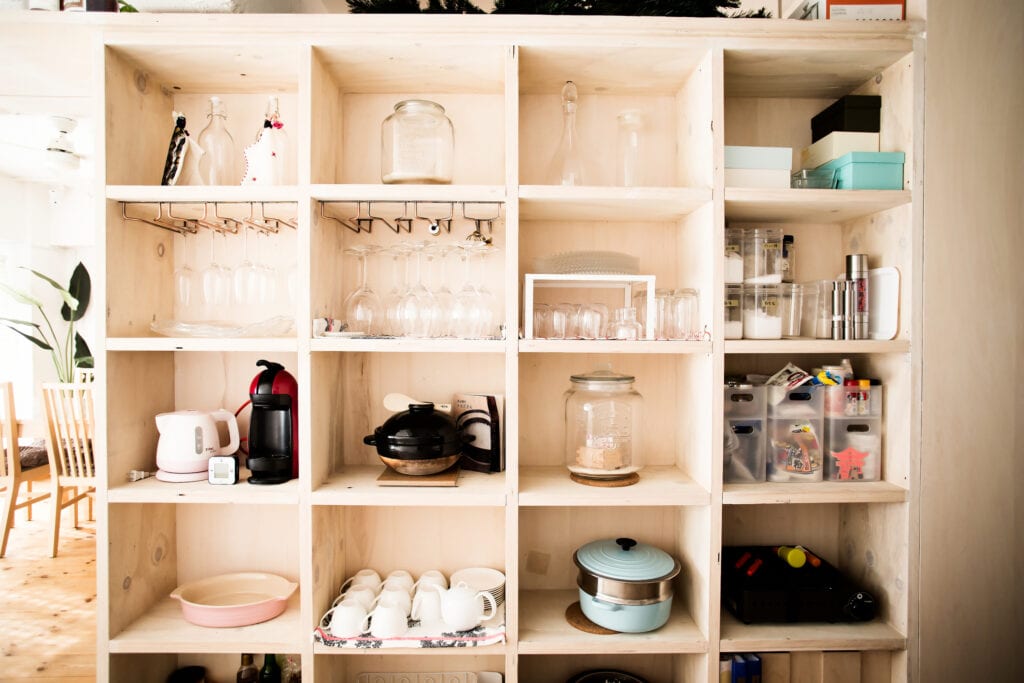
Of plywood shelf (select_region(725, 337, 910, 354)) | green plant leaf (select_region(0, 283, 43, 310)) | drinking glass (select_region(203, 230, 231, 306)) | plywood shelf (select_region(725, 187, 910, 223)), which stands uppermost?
plywood shelf (select_region(725, 187, 910, 223))

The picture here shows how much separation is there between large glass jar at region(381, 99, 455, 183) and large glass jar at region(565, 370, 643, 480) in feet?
2.62

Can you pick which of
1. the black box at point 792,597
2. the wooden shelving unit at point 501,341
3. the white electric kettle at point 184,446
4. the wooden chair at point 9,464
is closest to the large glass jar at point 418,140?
the wooden shelving unit at point 501,341

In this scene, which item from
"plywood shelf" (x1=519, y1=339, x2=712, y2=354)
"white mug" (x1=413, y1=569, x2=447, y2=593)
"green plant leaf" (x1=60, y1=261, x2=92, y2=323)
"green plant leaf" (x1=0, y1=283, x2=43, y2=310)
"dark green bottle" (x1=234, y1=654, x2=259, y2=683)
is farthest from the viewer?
"green plant leaf" (x1=60, y1=261, x2=92, y2=323)

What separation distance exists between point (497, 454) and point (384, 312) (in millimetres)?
585

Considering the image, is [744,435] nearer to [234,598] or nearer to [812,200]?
[812,200]

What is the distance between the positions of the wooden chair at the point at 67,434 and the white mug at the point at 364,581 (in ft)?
8.69

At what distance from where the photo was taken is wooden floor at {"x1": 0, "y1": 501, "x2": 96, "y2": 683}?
2109 mm

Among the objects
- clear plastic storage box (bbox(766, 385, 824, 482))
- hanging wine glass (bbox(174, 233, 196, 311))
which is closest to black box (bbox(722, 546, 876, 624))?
clear plastic storage box (bbox(766, 385, 824, 482))

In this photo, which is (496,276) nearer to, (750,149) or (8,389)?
(750,149)

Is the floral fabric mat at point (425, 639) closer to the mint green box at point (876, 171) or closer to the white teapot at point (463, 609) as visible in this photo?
the white teapot at point (463, 609)

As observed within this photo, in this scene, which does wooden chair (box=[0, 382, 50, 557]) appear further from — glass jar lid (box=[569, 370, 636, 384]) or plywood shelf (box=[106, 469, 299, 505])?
glass jar lid (box=[569, 370, 636, 384])

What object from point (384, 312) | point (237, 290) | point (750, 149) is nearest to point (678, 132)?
point (750, 149)

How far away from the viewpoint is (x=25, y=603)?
2641 mm

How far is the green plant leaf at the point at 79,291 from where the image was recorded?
5.23 meters
